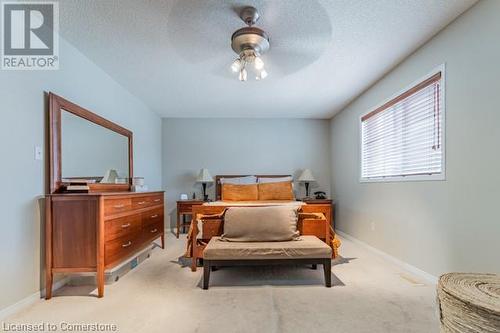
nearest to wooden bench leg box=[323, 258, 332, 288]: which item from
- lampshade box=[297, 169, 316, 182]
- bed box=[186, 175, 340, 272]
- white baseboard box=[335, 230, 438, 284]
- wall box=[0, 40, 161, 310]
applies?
bed box=[186, 175, 340, 272]

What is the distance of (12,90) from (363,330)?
3.19m

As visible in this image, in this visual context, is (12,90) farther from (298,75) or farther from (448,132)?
(448,132)

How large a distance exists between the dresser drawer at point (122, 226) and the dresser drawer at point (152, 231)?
20 centimetres

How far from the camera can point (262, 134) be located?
6.13 meters

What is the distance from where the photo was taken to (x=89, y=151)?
10.4 feet

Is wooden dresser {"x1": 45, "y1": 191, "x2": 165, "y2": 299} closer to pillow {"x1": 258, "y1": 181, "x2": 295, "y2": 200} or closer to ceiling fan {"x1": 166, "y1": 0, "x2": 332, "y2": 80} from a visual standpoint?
ceiling fan {"x1": 166, "y1": 0, "x2": 332, "y2": 80}

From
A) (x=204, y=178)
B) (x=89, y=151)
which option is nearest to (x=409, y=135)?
(x=89, y=151)

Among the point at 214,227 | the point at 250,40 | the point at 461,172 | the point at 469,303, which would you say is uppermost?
the point at 250,40

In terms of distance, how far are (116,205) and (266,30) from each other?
224cm

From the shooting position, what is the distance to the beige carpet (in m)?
1.99

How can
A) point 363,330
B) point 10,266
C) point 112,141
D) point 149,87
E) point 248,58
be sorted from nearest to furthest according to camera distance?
point 363,330, point 10,266, point 248,58, point 112,141, point 149,87

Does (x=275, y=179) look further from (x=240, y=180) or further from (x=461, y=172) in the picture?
(x=461, y=172)

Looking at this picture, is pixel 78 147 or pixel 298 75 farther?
pixel 298 75

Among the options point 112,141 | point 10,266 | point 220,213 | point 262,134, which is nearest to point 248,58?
point 220,213
